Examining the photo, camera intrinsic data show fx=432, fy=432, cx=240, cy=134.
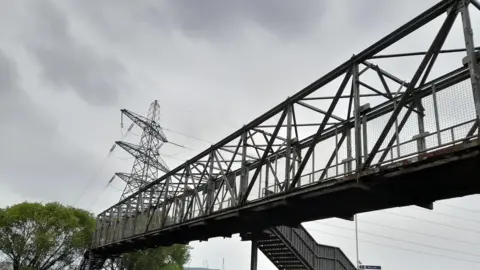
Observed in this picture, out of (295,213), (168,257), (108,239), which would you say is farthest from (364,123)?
(168,257)

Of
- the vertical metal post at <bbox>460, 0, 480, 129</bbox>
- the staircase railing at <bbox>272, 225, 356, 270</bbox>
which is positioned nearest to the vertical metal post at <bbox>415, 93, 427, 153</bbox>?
the vertical metal post at <bbox>460, 0, 480, 129</bbox>

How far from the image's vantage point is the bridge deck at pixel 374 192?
29.9ft

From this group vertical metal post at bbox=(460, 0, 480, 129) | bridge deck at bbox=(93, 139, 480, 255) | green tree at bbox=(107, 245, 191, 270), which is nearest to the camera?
vertical metal post at bbox=(460, 0, 480, 129)

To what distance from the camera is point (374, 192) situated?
11125 mm

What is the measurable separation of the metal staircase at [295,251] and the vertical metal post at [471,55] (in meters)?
13.6

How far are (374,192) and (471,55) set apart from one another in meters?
4.01

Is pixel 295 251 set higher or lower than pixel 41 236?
lower

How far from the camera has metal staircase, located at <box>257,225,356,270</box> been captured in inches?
848

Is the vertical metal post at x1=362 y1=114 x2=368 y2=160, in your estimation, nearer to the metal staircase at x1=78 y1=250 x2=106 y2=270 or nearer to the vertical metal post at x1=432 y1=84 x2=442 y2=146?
the vertical metal post at x1=432 y1=84 x2=442 y2=146

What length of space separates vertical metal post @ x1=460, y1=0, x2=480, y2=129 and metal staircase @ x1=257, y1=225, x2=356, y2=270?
1364 cm

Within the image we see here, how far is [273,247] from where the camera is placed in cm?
2247

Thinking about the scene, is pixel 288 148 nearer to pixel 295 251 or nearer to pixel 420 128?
pixel 420 128

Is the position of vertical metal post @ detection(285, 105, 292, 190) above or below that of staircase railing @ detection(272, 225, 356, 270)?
above

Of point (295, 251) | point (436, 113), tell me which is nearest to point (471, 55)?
point (436, 113)
